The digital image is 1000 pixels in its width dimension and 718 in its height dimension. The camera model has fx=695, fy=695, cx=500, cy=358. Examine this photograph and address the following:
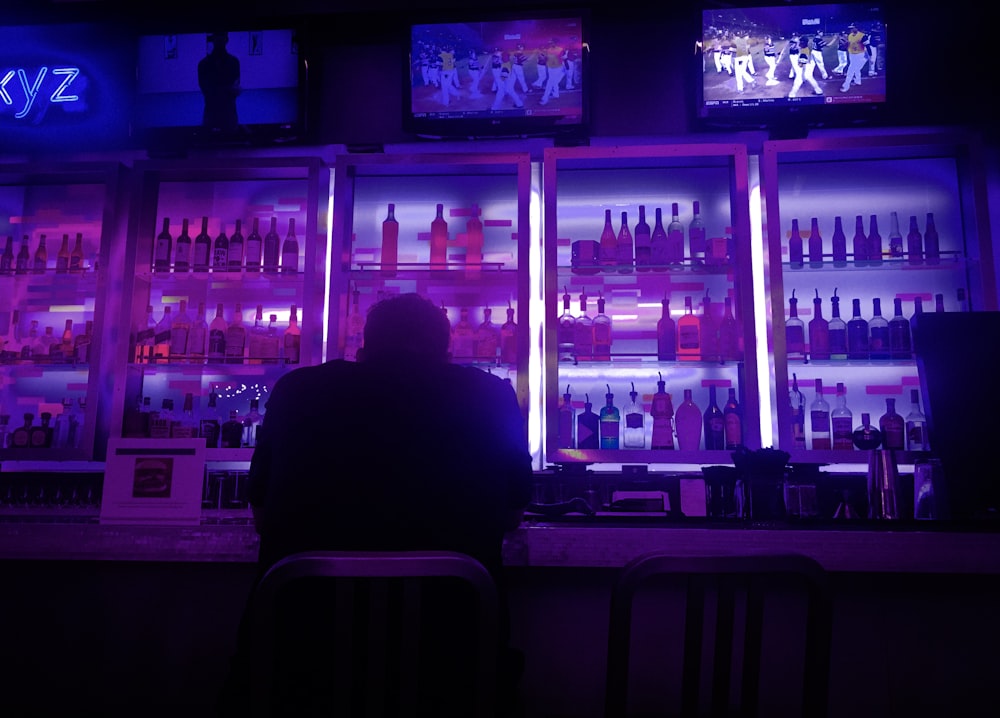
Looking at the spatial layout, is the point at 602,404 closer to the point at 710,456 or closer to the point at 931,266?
the point at 710,456

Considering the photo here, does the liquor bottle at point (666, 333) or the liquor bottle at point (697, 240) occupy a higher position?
the liquor bottle at point (697, 240)

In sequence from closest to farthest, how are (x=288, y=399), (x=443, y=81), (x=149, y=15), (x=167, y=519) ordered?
(x=288, y=399) → (x=167, y=519) → (x=443, y=81) → (x=149, y=15)

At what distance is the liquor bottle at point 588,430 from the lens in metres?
3.21

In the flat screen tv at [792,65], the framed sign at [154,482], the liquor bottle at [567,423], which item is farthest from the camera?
the liquor bottle at [567,423]

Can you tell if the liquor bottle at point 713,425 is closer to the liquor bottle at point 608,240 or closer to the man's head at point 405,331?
the liquor bottle at point 608,240

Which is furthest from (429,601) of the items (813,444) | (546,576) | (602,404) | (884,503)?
(813,444)

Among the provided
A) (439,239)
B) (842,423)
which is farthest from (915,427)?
(439,239)

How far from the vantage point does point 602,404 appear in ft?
11.0

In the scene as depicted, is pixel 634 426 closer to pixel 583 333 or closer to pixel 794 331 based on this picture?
pixel 583 333

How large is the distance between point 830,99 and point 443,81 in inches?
67.4

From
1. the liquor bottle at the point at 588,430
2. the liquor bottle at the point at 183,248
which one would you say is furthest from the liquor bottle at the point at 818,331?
the liquor bottle at the point at 183,248

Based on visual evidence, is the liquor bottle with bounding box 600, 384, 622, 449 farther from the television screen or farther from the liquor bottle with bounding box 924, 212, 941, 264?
the television screen

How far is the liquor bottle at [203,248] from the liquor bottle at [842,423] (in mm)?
3009

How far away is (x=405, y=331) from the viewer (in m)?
1.68
